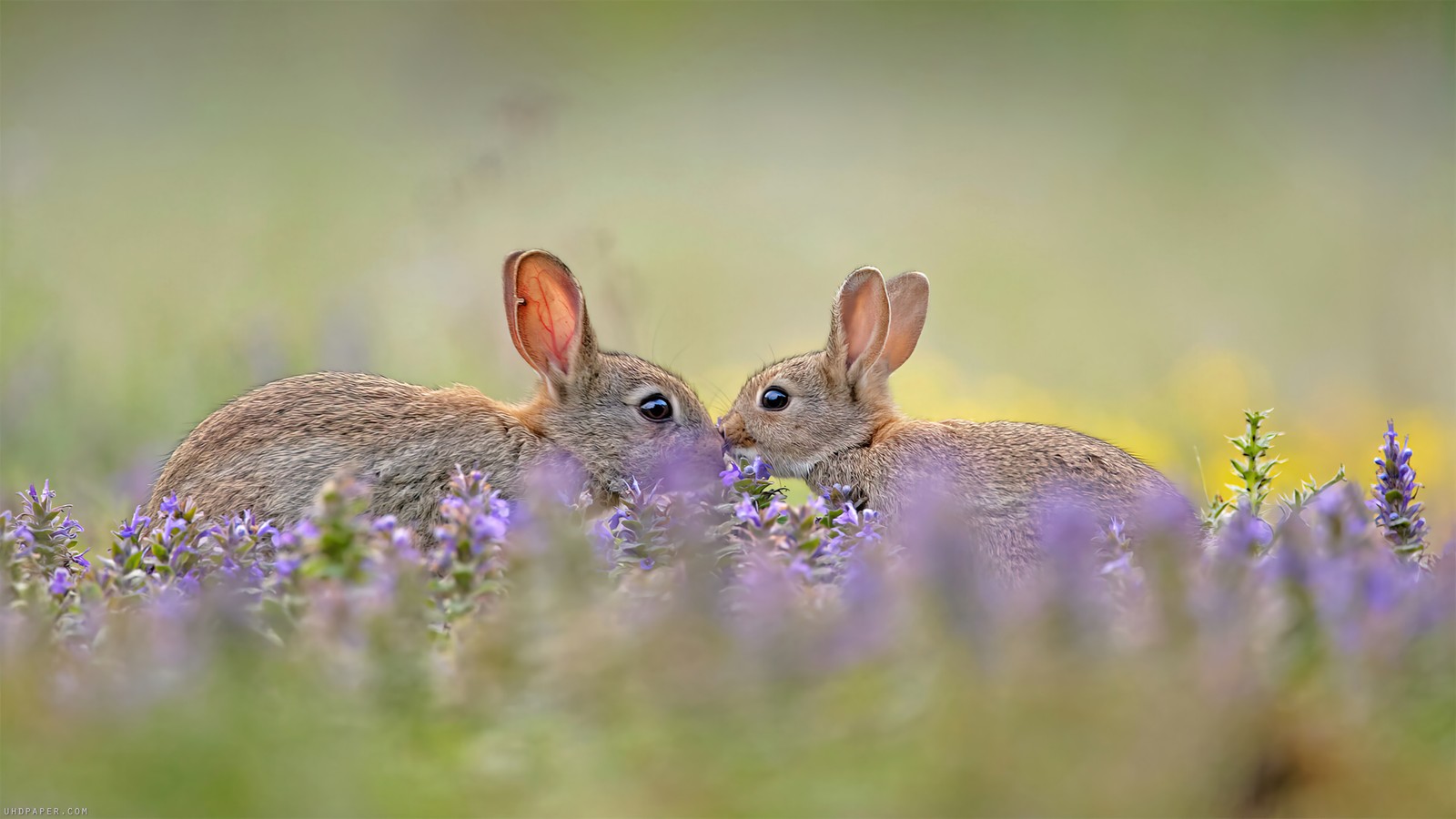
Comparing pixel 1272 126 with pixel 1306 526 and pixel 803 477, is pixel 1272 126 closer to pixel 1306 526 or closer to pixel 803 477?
pixel 803 477

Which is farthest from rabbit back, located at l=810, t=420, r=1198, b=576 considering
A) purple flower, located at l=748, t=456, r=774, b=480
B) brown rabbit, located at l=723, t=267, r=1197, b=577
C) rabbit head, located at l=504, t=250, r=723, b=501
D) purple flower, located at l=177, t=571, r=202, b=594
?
purple flower, located at l=177, t=571, r=202, b=594

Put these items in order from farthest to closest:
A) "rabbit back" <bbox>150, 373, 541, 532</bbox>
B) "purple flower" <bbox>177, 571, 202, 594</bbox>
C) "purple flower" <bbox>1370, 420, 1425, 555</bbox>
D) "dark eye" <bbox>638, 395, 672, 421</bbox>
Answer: "dark eye" <bbox>638, 395, 672, 421</bbox> → "rabbit back" <bbox>150, 373, 541, 532</bbox> → "purple flower" <bbox>1370, 420, 1425, 555</bbox> → "purple flower" <bbox>177, 571, 202, 594</bbox>

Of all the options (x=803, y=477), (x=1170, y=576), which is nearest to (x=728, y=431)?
(x=803, y=477)

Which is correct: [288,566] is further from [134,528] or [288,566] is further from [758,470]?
[758,470]

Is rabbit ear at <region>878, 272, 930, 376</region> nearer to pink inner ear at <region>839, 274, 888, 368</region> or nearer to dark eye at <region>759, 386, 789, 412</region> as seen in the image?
pink inner ear at <region>839, 274, 888, 368</region>

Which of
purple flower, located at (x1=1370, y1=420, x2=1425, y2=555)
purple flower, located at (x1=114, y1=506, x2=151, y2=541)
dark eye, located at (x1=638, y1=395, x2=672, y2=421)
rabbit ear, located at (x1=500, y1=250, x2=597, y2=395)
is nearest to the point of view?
purple flower, located at (x1=114, y1=506, x2=151, y2=541)

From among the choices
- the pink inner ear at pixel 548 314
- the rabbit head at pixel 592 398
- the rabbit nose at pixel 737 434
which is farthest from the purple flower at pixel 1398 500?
the pink inner ear at pixel 548 314

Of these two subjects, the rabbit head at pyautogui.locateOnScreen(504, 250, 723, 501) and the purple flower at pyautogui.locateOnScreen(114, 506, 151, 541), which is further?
the rabbit head at pyautogui.locateOnScreen(504, 250, 723, 501)
